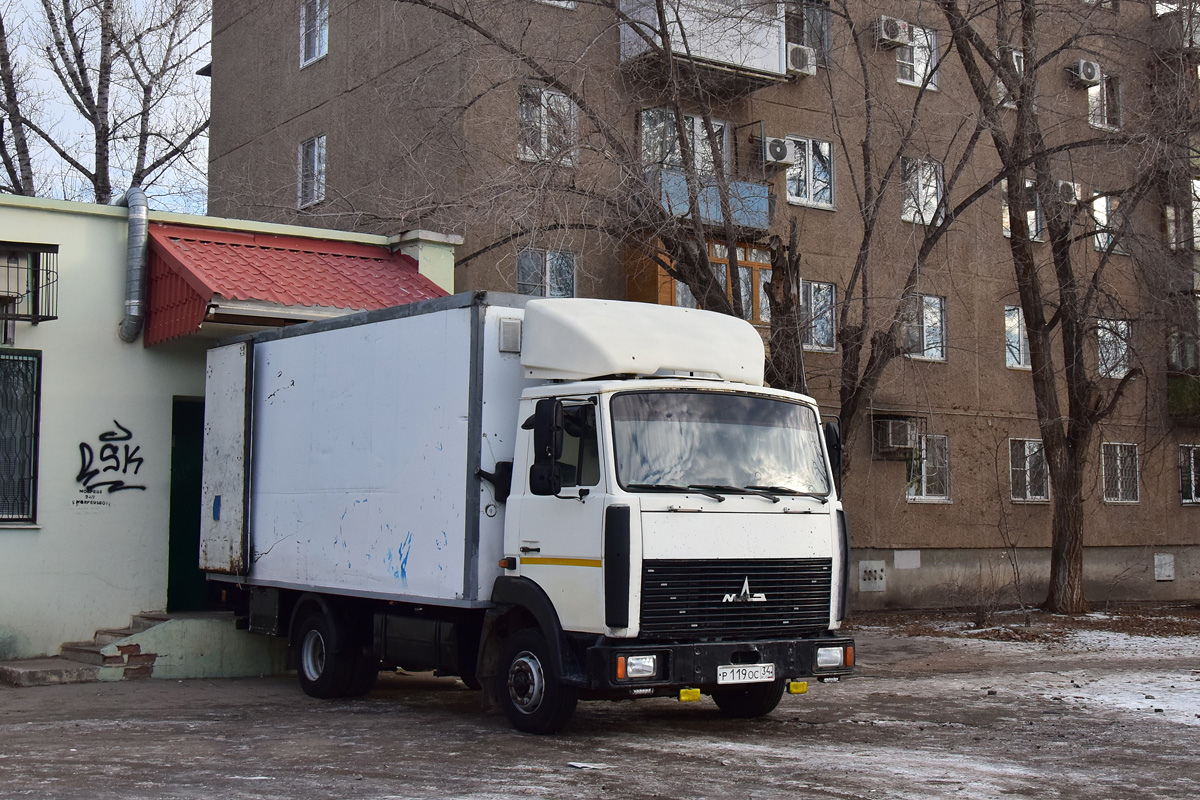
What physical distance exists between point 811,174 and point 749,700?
52.0ft

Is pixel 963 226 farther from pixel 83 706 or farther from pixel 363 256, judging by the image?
pixel 83 706

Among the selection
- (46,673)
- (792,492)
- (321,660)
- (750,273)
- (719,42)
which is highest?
(719,42)

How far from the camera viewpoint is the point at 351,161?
23.2 m

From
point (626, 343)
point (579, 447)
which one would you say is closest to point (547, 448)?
point (579, 447)

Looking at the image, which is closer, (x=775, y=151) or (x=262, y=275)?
(x=262, y=275)

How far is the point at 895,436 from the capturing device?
79.0 ft

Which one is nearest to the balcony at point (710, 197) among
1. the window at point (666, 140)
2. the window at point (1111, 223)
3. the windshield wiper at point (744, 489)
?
the window at point (666, 140)

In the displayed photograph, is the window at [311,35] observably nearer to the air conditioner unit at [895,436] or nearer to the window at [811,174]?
the window at [811,174]

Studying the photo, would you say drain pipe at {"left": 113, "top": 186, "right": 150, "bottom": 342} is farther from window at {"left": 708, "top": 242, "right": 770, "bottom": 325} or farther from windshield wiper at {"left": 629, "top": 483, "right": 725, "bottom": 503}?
window at {"left": 708, "top": 242, "right": 770, "bottom": 325}

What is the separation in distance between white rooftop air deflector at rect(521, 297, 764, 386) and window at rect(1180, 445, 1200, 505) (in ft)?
72.1

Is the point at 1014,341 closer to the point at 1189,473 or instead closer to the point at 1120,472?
the point at 1120,472

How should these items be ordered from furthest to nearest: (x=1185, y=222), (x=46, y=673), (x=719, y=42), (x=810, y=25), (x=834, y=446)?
1. (x=719, y=42)
2. (x=1185, y=222)
3. (x=810, y=25)
4. (x=46, y=673)
5. (x=834, y=446)

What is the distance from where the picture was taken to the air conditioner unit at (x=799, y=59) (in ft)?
77.2

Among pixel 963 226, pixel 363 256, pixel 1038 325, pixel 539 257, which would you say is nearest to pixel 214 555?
pixel 363 256
